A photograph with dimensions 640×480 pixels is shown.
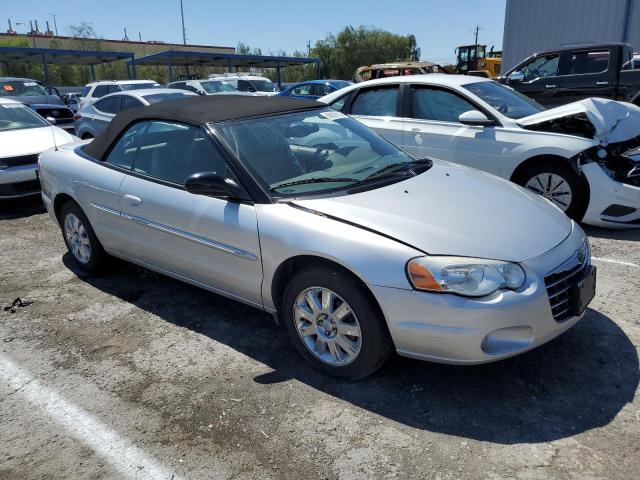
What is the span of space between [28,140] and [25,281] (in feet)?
11.9

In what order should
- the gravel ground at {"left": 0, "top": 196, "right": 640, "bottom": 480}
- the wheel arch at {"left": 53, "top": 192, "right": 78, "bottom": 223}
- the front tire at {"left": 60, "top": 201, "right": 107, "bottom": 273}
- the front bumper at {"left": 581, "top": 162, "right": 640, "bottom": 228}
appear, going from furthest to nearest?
the front bumper at {"left": 581, "top": 162, "right": 640, "bottom": 228} < the wheel arch at {"left": 53, "top": 192, "right": 78, "bottom": 223} < the front tire at {"left": 60, "top": 201, "right": 107, "bottom": 273} < the gravel ground at {"left": 0, "top": 196, "right": 640, "bottom": 480}

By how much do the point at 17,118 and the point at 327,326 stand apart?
738 centimetres

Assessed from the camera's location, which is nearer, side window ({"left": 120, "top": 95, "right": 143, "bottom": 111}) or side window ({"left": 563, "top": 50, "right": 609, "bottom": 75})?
side window ({"left": 120, "top": 95, "right": 143, "bottom": 111})

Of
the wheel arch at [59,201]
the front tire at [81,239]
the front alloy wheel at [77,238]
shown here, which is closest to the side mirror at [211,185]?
the front tire at [81,239]

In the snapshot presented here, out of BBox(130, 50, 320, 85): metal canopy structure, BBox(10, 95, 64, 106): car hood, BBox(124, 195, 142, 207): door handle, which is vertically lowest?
BBox(124, 195, 142, 207): door handle

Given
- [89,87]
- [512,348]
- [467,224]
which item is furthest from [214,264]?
[89,87]

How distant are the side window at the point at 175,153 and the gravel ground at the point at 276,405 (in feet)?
3.46

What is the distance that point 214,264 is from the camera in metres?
3.50

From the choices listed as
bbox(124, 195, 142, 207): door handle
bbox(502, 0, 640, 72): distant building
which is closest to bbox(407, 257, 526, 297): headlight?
bbox(124, 195, 142, 207): door handle

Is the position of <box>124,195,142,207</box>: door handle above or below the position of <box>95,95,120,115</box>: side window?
below

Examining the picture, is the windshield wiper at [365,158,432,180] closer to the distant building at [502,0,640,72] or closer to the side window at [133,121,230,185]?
the side window at [133,121,230,185]

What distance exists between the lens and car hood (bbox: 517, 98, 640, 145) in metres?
5.48

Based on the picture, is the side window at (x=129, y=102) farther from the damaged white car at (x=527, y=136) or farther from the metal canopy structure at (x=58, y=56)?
the metal canopy structure at (x=58, y=56)

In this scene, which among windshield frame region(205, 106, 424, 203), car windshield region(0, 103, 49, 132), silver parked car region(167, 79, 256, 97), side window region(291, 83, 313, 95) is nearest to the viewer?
windshield frame region(205, 106, 424, 203)
